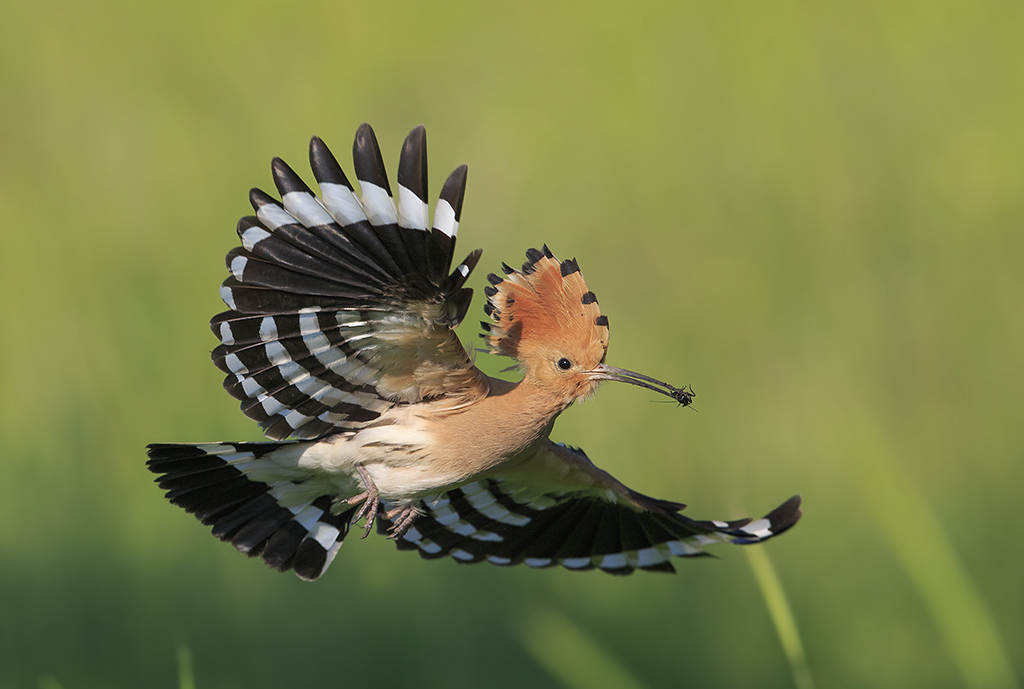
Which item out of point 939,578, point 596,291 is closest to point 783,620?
point 939,578

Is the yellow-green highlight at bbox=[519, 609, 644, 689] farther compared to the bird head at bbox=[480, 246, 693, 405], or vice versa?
the yellow-green highlight at bbox=[519, 609, 644, 689]

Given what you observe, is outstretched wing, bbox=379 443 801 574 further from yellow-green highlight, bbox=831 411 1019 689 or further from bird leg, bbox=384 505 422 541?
yellow-green highlight, bbox=831 411 1019 689

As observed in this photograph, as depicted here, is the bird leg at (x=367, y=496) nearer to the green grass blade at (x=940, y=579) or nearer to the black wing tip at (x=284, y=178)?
the black wing tip at (x=284, y=178)

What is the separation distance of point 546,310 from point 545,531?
2.58 feet

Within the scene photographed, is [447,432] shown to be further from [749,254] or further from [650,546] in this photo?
[749,254]

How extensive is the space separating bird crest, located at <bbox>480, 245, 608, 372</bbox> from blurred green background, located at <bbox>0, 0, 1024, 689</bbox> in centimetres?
60

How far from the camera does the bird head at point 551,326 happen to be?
2.07 metres

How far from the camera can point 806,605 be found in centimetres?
306

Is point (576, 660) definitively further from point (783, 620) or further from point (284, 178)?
point (284, 178)

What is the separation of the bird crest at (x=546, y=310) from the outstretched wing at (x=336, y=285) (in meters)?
0.13

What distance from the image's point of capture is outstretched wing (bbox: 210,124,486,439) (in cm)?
177

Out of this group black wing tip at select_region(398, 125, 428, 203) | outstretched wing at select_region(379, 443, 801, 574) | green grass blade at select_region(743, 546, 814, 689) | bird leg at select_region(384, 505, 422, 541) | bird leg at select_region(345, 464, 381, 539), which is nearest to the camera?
black wing tip at select_region(398, 125, 428, 203)

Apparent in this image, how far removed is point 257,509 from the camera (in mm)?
2430

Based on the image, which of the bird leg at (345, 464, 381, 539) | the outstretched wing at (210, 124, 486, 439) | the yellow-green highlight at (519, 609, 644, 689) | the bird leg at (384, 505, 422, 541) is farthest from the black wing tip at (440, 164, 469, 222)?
the yellow-green highlight at (519, 609, 644, 689)
